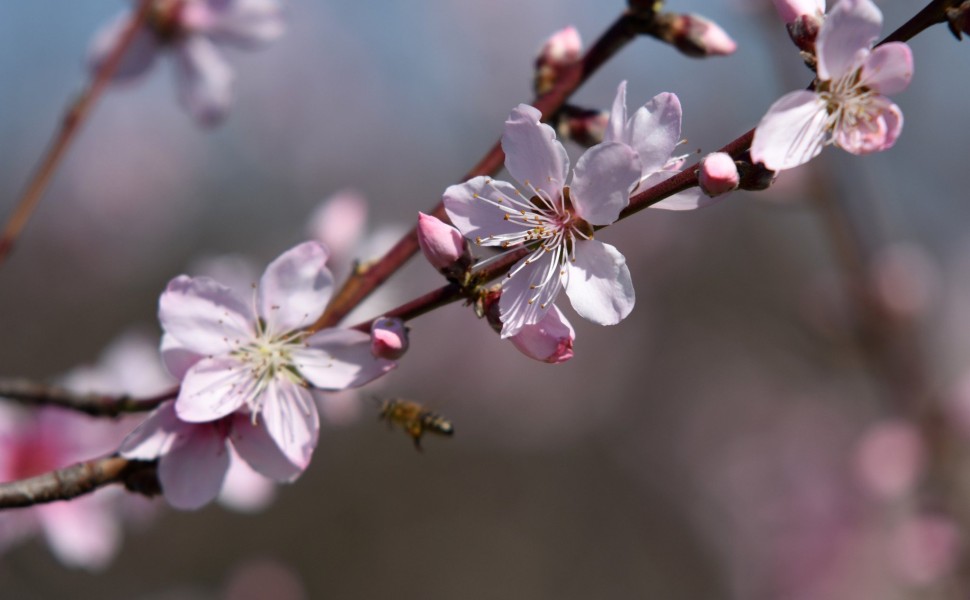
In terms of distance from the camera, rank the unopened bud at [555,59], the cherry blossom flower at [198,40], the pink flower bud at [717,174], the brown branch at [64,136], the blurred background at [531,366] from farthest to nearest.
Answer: the blurred background at [531,366] → the cherry blossom flower at [198,40] → the brown branch at [64,136] → the unopened bud at [555,59] → the pink flower bud at [717,174]

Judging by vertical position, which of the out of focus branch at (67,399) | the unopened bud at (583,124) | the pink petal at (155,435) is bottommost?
the out of focus branch at (67,399)

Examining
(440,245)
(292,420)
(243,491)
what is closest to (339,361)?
(292,420)

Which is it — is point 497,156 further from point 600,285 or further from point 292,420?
point 292,420

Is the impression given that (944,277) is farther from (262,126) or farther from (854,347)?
(262,126)

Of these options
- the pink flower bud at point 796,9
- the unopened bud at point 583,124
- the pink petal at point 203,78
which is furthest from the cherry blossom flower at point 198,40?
the pink flower bud at point 796,9

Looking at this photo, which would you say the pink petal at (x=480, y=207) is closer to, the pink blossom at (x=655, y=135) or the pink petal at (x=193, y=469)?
the pink blossom at (x=655, y=135)

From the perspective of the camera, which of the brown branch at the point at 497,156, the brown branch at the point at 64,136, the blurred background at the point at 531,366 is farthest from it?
the blurred background at the point at 531,366

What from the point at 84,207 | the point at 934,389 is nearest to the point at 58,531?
the point at 934,389
